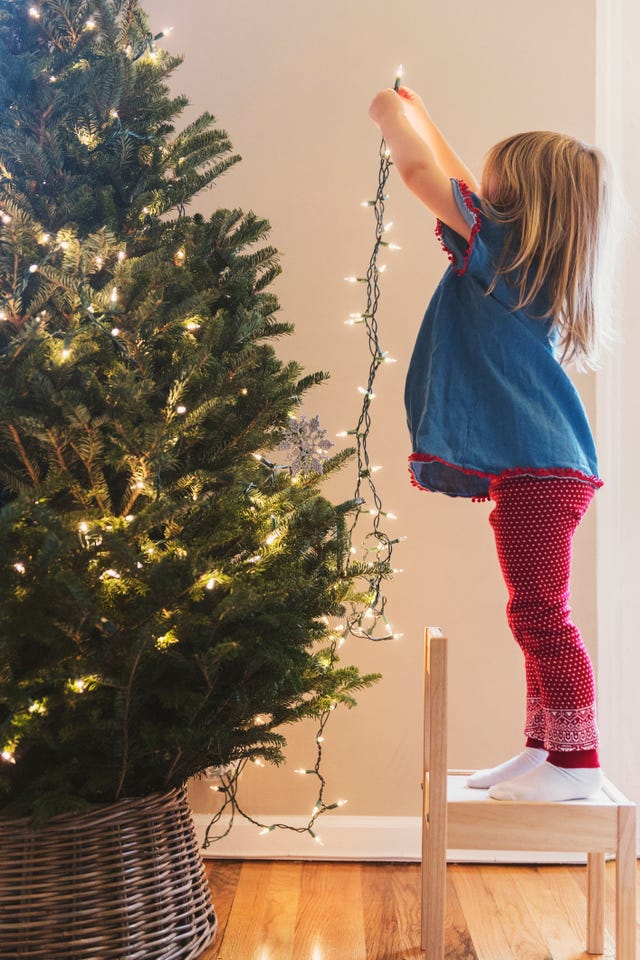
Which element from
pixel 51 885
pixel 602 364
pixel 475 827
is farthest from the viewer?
pixel 602 364

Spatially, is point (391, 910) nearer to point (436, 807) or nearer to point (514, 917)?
point (514, 917)

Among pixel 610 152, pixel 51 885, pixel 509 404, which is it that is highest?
pixel 610 152

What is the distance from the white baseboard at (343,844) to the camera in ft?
6.43

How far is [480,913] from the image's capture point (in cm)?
170

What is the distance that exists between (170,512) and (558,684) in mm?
626

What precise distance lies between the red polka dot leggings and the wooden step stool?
8 centimetres

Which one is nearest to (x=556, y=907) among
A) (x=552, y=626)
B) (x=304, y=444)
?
(x=552, y=626)

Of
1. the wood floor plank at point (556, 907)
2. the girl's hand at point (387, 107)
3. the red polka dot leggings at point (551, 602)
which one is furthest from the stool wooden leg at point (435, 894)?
the girl's hand at point (387, 107)

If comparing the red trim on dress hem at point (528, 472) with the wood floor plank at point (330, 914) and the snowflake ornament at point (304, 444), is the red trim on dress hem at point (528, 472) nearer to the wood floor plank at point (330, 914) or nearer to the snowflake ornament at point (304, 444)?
the snowflake ornament at point (304, 444)

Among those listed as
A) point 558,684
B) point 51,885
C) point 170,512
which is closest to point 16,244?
point 170,512

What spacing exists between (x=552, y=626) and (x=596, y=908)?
56cm

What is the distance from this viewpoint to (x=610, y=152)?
6.82 ft

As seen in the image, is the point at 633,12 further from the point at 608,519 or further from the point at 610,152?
the point at 608,519

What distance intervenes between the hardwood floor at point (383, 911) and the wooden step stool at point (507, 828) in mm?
244
